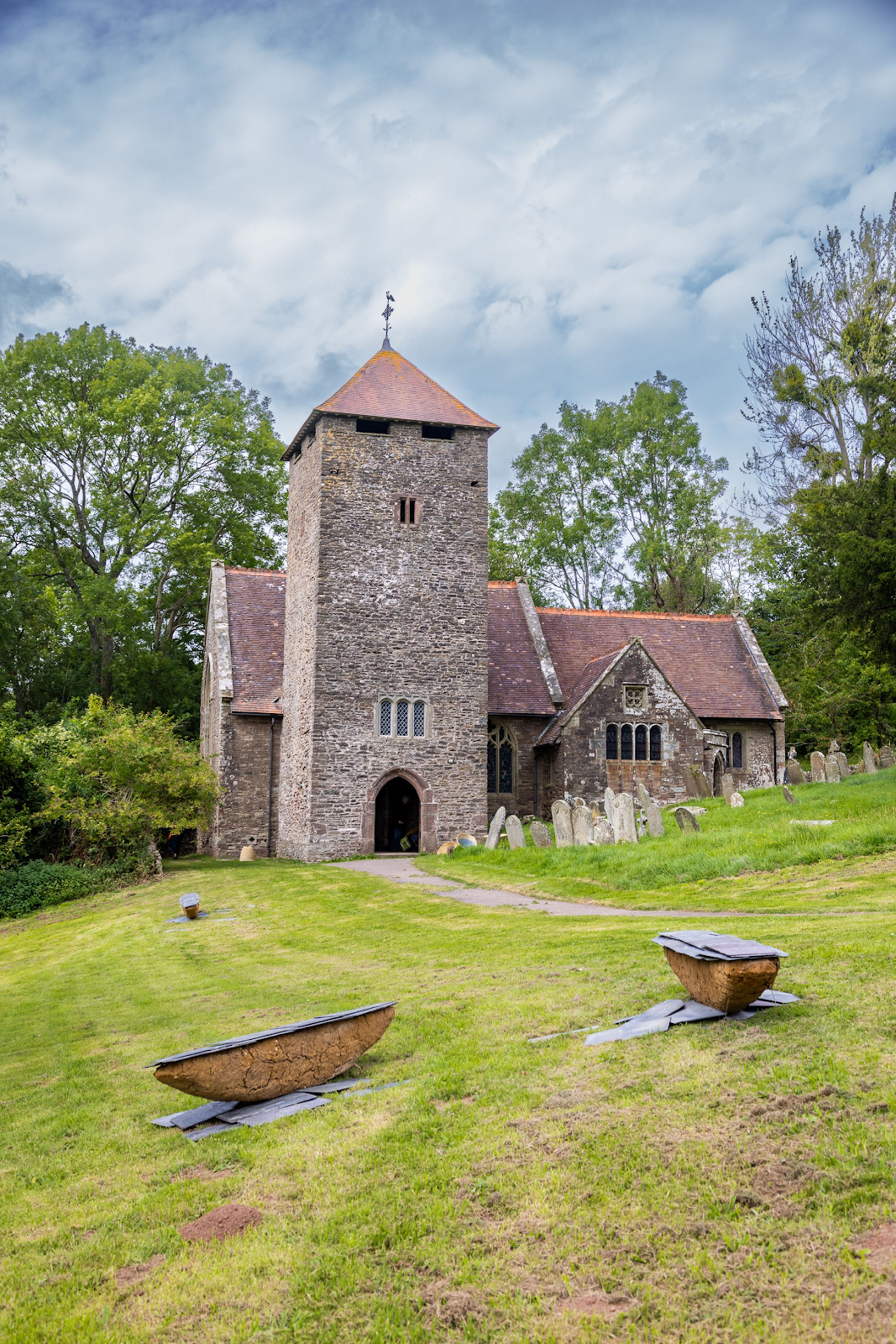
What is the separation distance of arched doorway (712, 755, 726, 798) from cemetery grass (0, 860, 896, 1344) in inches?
846

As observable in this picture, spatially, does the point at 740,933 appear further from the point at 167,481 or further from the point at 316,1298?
the point at 167,481

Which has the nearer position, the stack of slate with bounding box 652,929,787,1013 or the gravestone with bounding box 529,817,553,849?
the stack of slate with bounding box 652,929,787,1013

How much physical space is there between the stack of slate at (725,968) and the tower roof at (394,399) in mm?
22982

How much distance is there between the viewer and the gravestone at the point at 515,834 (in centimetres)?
2081

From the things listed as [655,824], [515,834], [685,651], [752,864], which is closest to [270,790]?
[515,834]

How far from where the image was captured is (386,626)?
26.9m

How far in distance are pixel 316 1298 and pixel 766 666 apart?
32089mm

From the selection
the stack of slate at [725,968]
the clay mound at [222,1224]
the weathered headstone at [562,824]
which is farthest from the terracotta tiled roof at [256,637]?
the clay mound at [222,1224]

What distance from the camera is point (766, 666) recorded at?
111 feet

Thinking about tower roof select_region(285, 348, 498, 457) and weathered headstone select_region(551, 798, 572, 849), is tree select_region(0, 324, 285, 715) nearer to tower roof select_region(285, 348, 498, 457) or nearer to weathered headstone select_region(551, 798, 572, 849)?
tower roof select_region(285, 348, 498, 457)

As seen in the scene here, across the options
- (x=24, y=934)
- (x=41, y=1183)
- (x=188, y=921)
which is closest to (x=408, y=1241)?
(x=41, y=1183)

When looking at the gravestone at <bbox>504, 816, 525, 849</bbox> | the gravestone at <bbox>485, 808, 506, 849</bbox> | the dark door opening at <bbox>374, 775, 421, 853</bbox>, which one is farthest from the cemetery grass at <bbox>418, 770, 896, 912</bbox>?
the dark door opening at <bbox>374, 775, 421, 853</bbox>

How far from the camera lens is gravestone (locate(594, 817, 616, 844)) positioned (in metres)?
18.4

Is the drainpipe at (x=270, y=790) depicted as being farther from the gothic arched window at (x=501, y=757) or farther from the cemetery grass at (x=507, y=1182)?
the cemetery grass at (x=507, y=1182)
